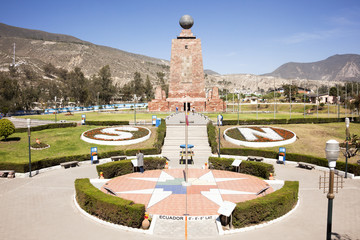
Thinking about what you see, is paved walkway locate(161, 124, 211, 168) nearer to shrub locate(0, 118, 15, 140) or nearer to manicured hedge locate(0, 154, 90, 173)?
manicured hedge locate(0, 154, 90, 173)

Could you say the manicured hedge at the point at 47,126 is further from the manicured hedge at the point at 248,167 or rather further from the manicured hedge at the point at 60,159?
the manicured hedge at the point at 248,167

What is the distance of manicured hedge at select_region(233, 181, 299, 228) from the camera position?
12961 mm

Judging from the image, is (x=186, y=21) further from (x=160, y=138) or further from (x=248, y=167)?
(x=248, y=167)

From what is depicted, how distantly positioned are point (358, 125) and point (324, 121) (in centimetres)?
512

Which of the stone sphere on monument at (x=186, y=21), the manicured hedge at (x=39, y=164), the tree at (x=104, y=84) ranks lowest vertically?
the manicured hedge at (x=39, y=164)

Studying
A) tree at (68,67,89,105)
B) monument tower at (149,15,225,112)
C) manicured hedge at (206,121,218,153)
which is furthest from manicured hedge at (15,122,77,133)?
tree at (68,67,89,105)

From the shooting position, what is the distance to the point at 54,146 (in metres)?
31.9

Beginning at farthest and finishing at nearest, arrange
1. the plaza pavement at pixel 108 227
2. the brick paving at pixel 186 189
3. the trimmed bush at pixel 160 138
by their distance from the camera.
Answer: the trimmed bush at pixel 160 138
the brick paving at pixel 186 189
the plaza pavement at pixel 108 227

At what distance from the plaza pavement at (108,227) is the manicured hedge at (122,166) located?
277 centimetres

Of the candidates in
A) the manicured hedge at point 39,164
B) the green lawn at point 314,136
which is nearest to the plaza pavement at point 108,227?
the manicured hedge at point 39,164

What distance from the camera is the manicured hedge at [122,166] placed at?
831 inches

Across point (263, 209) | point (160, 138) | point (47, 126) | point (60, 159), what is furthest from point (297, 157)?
point (47, 126)

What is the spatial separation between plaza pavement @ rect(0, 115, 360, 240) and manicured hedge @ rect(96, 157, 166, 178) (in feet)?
9.09

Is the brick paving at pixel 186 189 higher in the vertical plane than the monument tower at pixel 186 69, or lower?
lower
